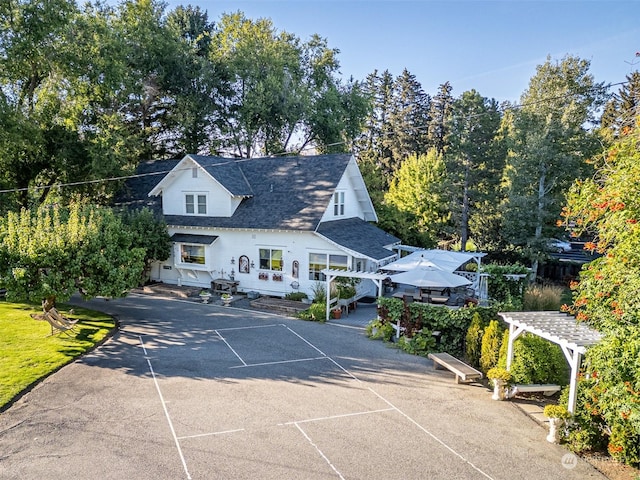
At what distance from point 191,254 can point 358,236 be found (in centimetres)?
958

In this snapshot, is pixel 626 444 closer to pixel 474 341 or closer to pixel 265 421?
pixel 474 341

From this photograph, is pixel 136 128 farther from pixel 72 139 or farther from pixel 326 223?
pixel 326 223

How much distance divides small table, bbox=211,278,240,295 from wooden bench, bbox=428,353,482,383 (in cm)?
1225

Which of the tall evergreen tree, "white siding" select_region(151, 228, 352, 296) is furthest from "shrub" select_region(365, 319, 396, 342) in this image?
the tall evergreen tree

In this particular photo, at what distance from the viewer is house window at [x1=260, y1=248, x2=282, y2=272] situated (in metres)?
22.3

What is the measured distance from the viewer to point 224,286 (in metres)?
23.0

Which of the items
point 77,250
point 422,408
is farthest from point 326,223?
point 422,408

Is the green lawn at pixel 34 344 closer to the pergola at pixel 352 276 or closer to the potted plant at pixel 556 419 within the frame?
the pergola at pixel 352 276

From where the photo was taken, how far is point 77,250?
15406 millimetres

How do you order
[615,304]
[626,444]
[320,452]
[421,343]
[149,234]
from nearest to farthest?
1. [615,304]
2. [626,444]
3. [320,452]
4. [421,343]
5. [149,234]

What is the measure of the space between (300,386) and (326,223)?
12283 millimetres

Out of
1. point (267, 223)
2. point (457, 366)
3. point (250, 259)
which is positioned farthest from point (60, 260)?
point (457, 366)

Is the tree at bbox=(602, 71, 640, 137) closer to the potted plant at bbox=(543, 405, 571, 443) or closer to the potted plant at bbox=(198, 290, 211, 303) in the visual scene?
the potted plant at bbox=(543, 405, 571, 443)

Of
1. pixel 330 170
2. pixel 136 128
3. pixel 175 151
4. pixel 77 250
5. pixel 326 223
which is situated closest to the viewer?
pixel 77 250
